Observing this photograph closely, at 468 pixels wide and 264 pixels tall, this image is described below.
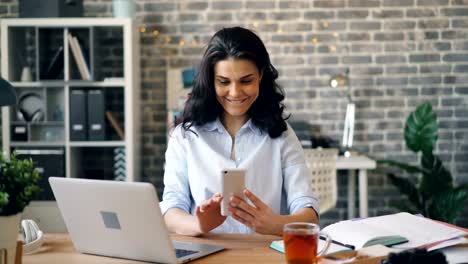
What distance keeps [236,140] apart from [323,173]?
64.7 inches

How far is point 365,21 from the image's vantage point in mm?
4648

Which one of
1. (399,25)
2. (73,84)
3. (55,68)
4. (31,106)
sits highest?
(399,25)

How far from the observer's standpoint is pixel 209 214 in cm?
198

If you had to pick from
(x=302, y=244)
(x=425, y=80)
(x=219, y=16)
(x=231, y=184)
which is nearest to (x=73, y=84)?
(x=219, y=16)

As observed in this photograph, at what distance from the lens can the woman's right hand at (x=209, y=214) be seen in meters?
1.91

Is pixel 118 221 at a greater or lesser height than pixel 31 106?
lesser

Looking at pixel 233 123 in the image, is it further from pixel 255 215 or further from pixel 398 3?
pixel 398 3

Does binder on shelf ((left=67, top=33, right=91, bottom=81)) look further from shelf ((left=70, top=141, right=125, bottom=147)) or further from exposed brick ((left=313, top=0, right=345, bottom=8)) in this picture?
exposed brick ((left=313, top=0, right=345, bottom=8))

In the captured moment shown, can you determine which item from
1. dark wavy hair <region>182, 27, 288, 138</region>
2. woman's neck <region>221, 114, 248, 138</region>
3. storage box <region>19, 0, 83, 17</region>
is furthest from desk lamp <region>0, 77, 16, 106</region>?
storage box <region>19, 0, 83, 17</region>

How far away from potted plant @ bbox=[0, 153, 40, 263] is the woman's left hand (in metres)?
0.60

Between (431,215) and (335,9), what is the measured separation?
60.0 inches

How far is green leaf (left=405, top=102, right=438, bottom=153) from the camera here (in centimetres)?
429

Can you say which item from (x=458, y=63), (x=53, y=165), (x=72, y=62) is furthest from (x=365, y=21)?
(x=53, y=165)

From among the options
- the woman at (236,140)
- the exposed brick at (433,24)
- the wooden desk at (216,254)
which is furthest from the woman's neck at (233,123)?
the exposed brick at (433,24)
